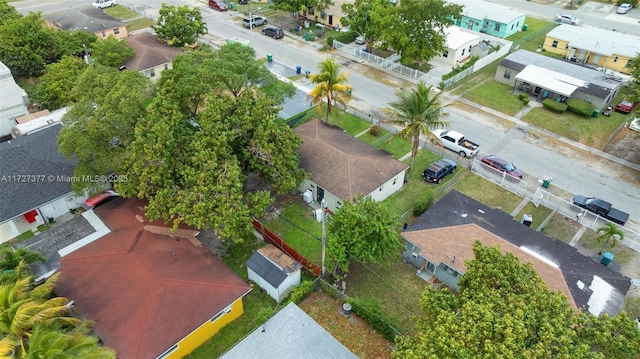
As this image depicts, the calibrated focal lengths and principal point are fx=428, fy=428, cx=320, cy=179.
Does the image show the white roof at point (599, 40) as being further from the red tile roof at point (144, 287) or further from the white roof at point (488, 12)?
the red tile roof at point (144, 287)

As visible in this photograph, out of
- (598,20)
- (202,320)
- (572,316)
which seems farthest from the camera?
(598,20)

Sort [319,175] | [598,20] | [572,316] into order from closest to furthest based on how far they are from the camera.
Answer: [572,316] < [319,175] < [598,20]

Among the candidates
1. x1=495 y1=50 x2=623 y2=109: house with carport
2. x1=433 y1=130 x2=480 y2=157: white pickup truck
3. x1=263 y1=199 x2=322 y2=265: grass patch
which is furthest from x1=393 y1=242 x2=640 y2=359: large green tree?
x1=495 y1=50 x2=623 y2=109: house with carport

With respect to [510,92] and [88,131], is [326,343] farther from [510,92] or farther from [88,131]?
[510,92]

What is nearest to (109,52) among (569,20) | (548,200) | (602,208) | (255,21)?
(255,21)

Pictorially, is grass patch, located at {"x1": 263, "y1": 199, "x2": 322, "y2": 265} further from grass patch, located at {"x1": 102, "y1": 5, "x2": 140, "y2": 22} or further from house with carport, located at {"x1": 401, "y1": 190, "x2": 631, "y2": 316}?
grass patch, located at {"x1": 102, "y1": 5, "x2": 140, "y2": 22}

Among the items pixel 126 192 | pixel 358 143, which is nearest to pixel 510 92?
pixel 358 143
